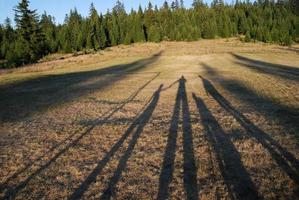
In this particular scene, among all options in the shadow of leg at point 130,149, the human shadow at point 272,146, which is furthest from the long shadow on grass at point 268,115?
the shadow of leg at point 130,149

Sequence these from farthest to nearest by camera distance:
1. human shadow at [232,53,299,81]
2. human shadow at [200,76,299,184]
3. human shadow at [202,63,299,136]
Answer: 1. human shadow at [232,53,299,81]
2. human shadow at [202,63,299,136]
3. human shadow at [200,76,299,184]

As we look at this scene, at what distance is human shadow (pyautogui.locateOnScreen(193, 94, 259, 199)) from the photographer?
6723mm

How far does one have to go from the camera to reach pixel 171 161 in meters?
8.48

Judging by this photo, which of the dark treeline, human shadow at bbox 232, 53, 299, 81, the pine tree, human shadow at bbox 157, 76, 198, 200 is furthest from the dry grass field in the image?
the dark treeline

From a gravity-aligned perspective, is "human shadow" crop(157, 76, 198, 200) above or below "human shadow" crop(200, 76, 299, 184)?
above

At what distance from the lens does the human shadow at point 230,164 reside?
672 centimetres

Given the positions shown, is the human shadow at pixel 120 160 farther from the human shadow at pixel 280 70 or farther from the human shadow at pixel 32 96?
the human shadow at pixel 280 70

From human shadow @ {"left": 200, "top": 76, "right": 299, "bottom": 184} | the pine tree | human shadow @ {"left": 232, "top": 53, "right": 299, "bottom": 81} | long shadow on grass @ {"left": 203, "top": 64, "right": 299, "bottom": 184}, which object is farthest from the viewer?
the pine tree

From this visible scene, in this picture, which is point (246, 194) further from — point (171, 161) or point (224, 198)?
point (171, 161)

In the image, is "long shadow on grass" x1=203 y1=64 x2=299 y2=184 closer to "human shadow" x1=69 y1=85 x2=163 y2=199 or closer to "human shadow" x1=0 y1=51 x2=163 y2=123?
"human shadow" x1=69 y1=85 x2=163 y2=199

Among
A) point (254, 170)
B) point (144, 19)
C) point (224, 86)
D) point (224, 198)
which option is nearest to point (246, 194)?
point (224, 198)

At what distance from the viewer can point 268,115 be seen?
12.9 m

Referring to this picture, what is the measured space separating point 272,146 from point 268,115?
395 cm

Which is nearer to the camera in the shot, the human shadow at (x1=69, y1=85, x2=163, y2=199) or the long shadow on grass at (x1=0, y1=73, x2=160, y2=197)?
the human shadow at (x1=69, y1=85, x2=163, y2=199)
